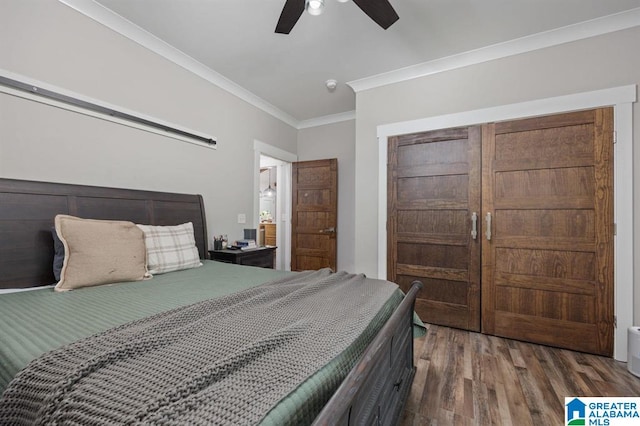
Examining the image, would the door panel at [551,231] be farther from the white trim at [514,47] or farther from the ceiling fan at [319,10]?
the ceiling fan at [319,10]

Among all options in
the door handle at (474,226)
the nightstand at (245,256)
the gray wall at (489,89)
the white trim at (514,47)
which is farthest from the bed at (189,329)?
the white trim at (514,47)

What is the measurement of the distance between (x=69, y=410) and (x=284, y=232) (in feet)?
13.5

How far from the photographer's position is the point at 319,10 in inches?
72.5

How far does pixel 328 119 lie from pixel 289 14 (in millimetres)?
2639

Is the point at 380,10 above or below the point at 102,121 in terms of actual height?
above

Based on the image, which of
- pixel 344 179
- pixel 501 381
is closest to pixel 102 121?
pixel 344 179

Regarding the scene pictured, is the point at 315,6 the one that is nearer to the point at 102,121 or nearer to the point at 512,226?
the point at 102,121

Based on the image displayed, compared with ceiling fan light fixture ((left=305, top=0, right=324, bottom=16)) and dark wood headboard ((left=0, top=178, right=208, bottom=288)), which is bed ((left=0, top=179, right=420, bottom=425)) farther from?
ceiling fan light fixture ((left=305, top=0, right=324, bottom=16))

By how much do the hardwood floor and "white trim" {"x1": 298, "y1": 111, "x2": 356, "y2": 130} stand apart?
321 centimetres

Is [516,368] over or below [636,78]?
below

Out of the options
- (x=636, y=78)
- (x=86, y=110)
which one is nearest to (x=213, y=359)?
(x=86, y=110)

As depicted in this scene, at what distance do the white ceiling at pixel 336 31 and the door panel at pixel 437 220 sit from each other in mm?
830

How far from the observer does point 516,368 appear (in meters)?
2.03

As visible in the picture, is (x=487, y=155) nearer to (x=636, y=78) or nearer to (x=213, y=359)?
(x=636, y=78)
